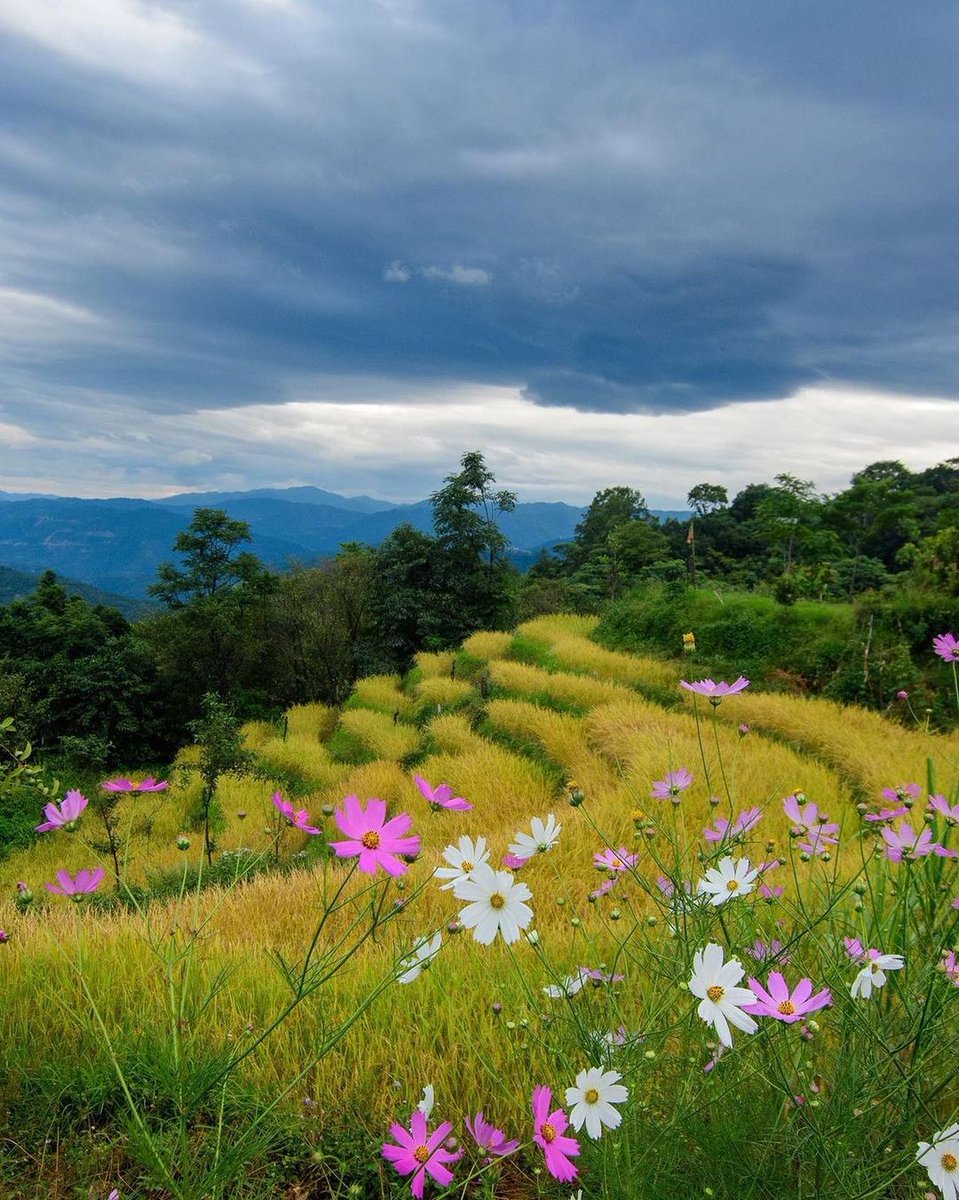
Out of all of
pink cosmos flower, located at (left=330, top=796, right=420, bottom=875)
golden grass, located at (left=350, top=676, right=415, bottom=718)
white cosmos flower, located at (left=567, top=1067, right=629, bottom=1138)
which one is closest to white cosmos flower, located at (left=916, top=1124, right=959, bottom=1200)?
white cosmos flower, located at (left=567, top=1067, right=629, bottom=1138)

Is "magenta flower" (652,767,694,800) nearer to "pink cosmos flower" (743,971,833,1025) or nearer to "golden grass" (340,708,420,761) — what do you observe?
"pink cosmos flower" (743,971,833,1025)

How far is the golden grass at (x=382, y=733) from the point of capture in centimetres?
1126

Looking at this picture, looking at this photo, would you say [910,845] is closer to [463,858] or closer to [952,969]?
[952,969]

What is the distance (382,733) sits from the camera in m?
12.3

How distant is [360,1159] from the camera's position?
156 centimetres

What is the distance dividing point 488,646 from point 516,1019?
13415 mm

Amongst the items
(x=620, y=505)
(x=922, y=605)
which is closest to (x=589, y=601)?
(x=922, y=605)

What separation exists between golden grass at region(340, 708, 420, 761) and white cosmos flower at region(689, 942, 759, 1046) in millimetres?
10224

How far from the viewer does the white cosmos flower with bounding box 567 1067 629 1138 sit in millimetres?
902

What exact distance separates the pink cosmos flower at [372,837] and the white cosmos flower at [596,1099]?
0.39 m

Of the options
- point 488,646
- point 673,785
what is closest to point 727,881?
point 673,785

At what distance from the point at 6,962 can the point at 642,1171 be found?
7.76 feet

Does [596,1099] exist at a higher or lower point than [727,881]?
lower

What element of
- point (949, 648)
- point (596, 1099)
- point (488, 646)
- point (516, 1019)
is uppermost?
point (949, 648)
